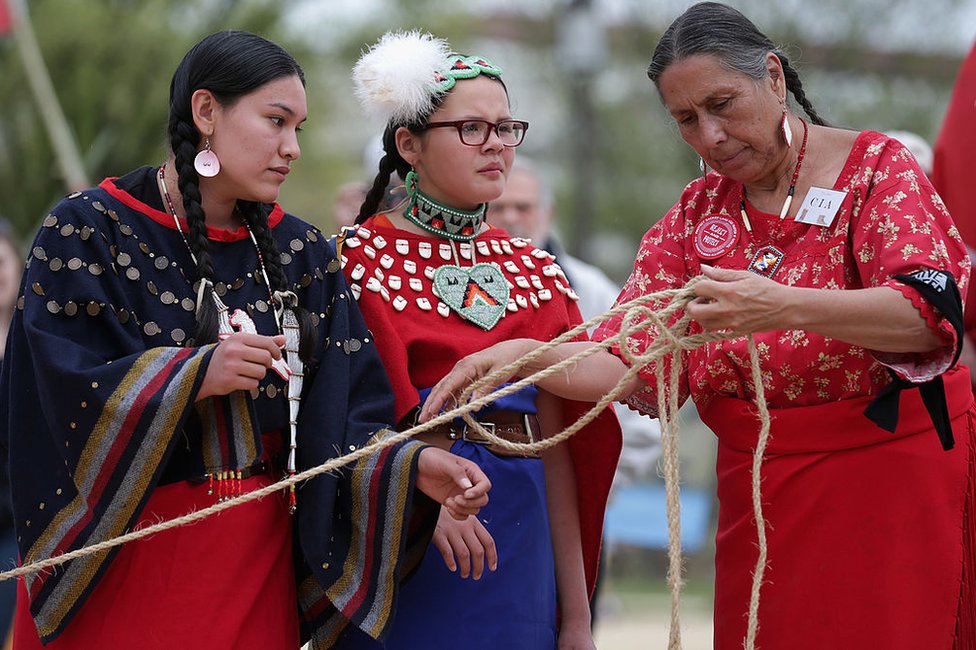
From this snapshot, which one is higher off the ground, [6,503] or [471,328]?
[471,328]

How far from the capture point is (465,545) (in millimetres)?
2791

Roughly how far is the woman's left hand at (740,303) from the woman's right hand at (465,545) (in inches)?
28.6

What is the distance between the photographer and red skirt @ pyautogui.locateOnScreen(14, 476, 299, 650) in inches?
99.3

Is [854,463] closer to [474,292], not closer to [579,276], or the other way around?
[474,292]

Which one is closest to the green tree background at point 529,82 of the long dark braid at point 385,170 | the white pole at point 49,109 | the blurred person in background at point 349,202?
the white pole at point 49,109

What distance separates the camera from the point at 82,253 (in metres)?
2.52

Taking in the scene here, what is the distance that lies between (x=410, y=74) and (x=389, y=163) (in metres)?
0.26

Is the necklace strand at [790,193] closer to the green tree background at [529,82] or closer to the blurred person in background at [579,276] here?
the blurred person in background at [579,276]

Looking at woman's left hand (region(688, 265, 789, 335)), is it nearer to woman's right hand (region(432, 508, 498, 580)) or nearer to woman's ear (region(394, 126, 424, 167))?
woman's right hand (region(432, 508, 498, 580))

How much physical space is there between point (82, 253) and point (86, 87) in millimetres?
11341

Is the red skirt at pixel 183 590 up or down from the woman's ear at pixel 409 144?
down

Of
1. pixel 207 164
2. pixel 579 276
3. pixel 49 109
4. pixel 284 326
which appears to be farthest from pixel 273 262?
pixel 49 109

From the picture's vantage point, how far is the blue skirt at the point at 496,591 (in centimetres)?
284

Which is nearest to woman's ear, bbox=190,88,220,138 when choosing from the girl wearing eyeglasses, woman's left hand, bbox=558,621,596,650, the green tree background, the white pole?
the girl wearing eyeglasses
